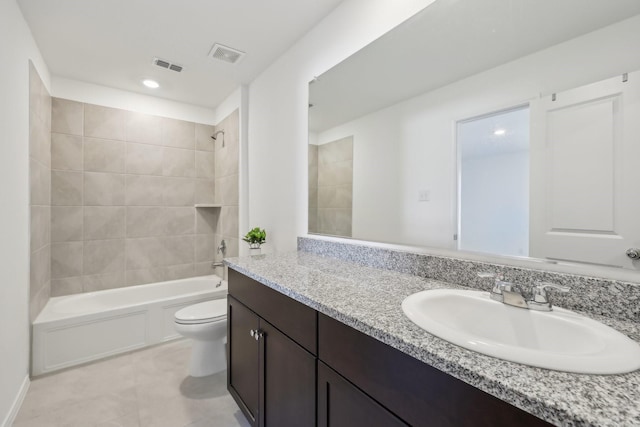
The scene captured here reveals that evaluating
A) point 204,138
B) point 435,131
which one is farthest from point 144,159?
point 435,131

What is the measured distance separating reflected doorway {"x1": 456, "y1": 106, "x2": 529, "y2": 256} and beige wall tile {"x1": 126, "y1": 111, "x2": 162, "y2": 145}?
3064mm

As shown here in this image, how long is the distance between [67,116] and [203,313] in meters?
2.27

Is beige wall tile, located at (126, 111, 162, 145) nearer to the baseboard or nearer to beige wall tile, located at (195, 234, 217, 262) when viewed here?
beige wall tile, located at (195, 234, 217, 262)

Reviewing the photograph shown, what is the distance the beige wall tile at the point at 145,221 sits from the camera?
297cm

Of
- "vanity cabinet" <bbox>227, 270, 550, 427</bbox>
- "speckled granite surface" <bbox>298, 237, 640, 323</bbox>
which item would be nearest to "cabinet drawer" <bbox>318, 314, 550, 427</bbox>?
"vanity cabinet" <bbox>227, 270, 550, 427</bbox>

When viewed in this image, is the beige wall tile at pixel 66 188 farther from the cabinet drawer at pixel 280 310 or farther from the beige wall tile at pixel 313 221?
the beige wall tile at pixel 313 221

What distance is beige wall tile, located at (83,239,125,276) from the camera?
2.75 meters

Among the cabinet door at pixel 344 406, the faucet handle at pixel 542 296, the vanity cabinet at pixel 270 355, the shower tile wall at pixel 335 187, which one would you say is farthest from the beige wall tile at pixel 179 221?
the faucet handle at pixel 542 296

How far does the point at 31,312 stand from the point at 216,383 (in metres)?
1.44

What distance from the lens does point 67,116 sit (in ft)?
8.63

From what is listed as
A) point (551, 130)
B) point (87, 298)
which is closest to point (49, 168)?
point (87, 298)

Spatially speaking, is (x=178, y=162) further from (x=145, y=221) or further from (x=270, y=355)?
(x=270, y=355)

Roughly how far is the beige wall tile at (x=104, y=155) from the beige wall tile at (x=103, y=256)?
726 millimetres

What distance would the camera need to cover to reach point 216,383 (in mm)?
1969
